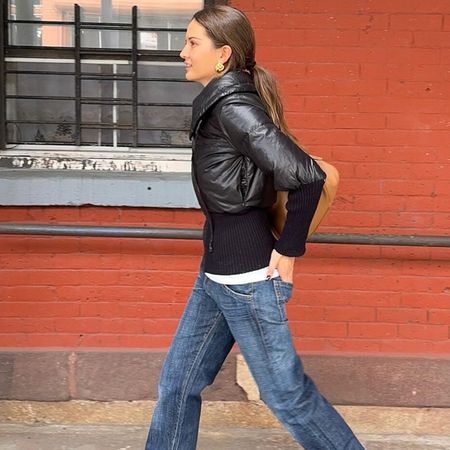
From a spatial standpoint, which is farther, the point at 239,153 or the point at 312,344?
the point at 312,344

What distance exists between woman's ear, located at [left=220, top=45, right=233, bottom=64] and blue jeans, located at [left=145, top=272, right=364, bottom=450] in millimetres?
766

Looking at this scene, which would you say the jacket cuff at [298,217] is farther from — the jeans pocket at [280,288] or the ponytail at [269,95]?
the ponytail at [269,95]

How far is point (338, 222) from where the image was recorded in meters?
3.83

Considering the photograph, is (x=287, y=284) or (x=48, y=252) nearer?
(x=287, y=284)

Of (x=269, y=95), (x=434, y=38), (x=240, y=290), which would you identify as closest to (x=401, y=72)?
(x=434, y=38)

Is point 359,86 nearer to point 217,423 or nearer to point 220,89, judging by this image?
point 220,89

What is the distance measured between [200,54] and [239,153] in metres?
0.37

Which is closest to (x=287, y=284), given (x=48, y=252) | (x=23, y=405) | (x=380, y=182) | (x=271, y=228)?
(x=271, y=228)

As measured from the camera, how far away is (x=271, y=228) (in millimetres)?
2711

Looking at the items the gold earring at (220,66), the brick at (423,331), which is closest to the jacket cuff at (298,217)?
the gold earring at (220,66)

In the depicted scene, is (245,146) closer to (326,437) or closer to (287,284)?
(287,284)

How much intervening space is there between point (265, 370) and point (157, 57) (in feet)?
6.50

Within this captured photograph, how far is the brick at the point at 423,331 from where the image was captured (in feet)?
12.7

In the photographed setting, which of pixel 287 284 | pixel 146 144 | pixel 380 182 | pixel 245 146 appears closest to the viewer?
pixel 245 146
